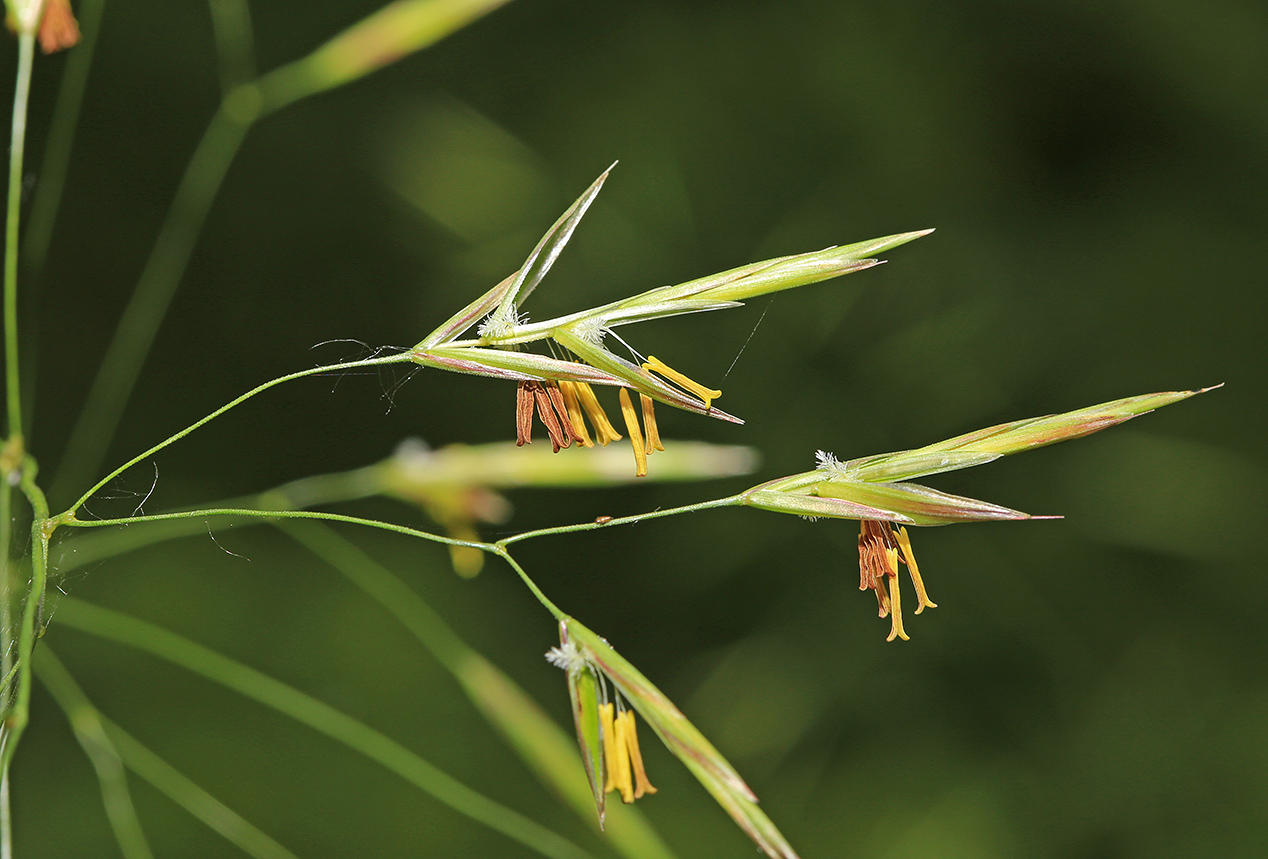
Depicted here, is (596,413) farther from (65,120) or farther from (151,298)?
(65,120)

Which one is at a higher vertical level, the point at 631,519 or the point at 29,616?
the point at 29,616

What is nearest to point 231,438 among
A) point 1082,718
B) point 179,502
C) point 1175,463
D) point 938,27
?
point 179,502

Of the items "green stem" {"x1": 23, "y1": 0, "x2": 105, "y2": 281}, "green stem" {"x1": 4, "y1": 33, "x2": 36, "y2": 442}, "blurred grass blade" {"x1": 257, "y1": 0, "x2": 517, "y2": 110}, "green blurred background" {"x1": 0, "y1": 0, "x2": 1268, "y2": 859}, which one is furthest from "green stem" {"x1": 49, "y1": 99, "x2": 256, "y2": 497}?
"green stem" {"x1": 4, "y1": 33, "x2": 36, "y2": 442}

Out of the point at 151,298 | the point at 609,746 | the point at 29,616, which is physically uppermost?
the point at 151,298

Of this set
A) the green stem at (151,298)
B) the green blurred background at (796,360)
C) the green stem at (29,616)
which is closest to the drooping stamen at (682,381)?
the green stem at (29,616)

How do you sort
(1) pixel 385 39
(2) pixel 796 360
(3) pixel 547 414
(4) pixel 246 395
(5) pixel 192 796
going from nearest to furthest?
(4) pixel 246 395, (3) pixel 547 414, (1) pixel 385 39, (5) pixel 192 796, (2) pixel 796 360

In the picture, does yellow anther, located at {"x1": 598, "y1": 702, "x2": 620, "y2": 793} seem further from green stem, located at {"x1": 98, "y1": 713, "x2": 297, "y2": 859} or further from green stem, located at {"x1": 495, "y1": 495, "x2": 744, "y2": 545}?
green stem, located at {"x1": 98, "y1": 713, "x2": 297, "y2": 859}

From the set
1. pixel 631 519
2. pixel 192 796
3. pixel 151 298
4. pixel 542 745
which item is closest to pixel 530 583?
pixel 631 519

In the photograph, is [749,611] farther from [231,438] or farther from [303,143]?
[303,143]
